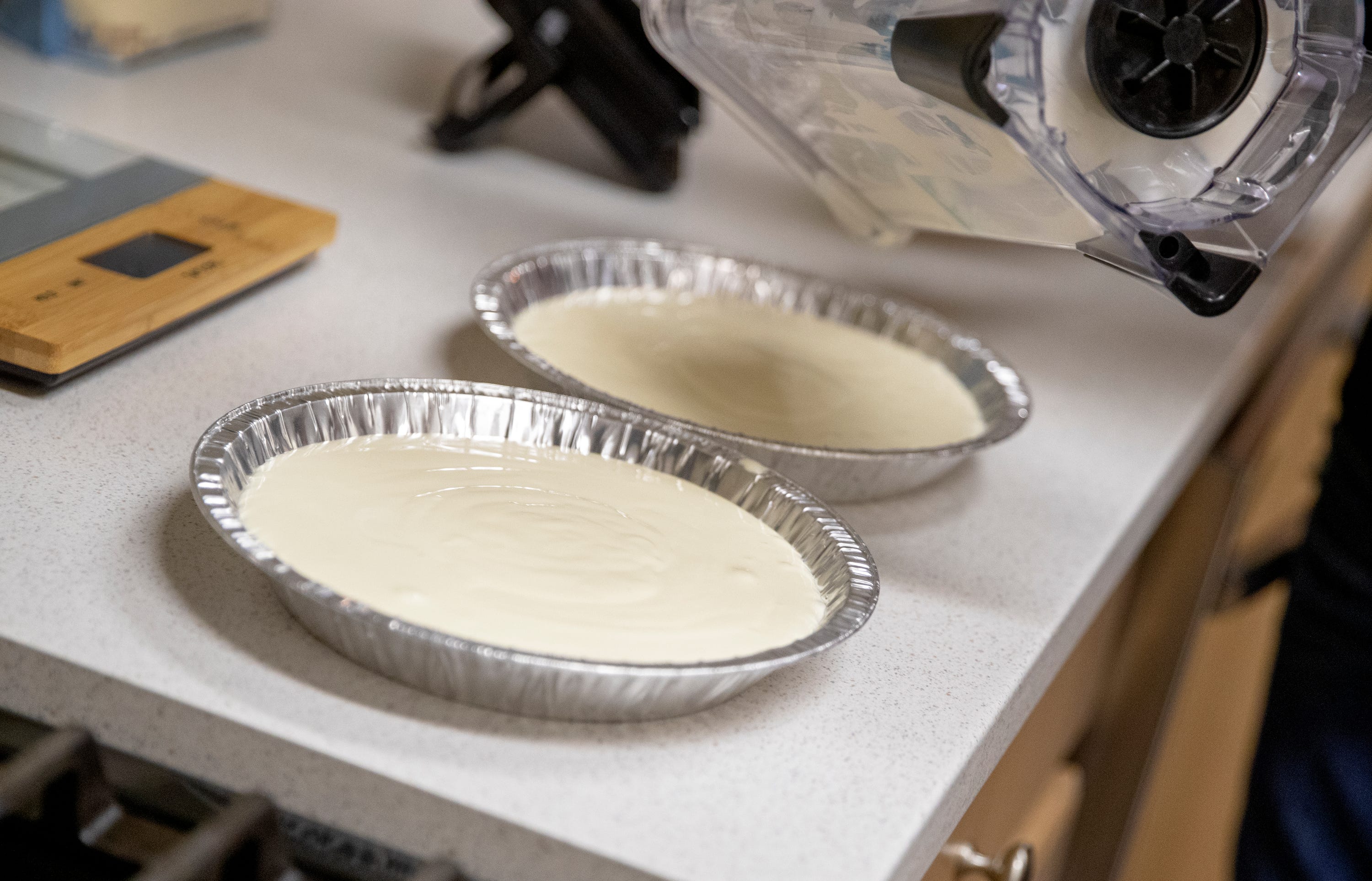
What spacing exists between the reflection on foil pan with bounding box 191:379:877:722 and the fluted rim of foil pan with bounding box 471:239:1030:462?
1.6 inches

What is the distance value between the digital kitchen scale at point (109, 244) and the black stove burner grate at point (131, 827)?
289 millimetres

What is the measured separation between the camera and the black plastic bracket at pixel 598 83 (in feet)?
4.45

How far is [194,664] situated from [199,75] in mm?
1044

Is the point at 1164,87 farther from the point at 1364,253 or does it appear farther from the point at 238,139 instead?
the point at 1364,253

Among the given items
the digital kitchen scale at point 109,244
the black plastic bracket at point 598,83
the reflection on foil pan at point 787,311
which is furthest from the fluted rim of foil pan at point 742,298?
the black plastic bracket at point 598,83

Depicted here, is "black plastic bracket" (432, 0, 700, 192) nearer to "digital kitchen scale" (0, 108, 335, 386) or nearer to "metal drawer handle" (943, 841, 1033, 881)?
"digital kitchen scale" (0, 108, 335, 386)

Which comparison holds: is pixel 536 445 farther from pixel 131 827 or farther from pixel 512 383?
pixel 131 827

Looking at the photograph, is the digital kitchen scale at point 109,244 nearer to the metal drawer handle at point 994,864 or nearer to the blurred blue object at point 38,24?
the blurred blue object at point 38,24

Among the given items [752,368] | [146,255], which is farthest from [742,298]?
[146,255]

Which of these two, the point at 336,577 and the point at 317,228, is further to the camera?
the point at 317,228

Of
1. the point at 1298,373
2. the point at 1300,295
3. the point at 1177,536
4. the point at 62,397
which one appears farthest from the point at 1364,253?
the point at 62,397

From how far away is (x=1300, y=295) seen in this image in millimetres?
1716

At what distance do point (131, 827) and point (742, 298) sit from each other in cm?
69

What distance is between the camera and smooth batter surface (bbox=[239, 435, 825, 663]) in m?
0.60
